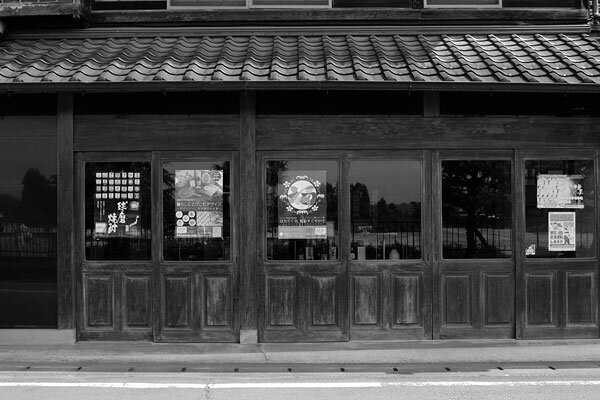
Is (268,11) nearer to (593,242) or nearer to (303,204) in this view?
(303,204)

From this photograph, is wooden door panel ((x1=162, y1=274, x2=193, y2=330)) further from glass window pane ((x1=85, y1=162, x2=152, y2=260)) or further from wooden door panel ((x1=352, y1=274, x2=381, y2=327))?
wooden door panel ((x1=352, y1=274, x2=381, y2=327))

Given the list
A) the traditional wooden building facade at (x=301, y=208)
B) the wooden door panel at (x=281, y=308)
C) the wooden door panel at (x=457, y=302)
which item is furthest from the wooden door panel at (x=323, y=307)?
the wooden door panel at (x=457, y=302)

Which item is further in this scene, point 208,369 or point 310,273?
point 310,273

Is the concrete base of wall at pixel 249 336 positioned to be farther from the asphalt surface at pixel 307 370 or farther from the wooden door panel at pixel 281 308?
the wooden door panel at pixel 281 308

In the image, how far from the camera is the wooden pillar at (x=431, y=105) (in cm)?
884

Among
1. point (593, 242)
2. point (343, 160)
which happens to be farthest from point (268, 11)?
point (593, 242)

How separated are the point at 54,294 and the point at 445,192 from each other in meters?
5.96

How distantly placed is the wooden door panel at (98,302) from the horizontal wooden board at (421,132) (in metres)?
3.05

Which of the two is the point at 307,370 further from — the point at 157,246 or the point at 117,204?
the point at 117,204

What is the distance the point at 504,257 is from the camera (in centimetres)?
895

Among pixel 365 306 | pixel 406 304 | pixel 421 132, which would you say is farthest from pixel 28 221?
pixel 421 132

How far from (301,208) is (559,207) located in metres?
3.90

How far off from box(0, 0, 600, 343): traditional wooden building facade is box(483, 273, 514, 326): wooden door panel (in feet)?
0.10

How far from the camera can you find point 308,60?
28.3ft
